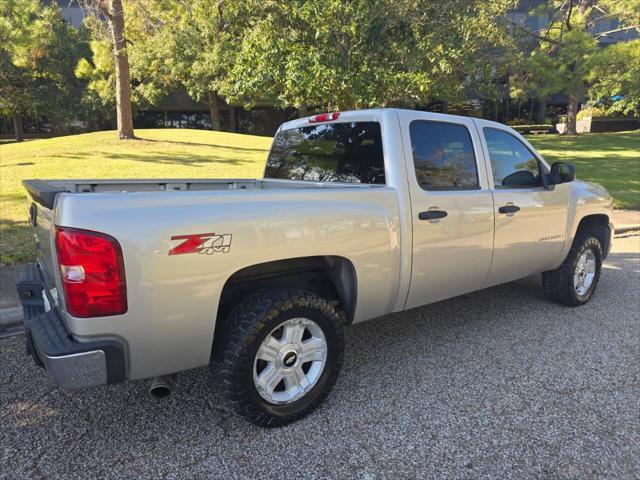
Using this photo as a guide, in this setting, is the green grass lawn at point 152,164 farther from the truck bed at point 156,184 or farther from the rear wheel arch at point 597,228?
the rear wheel arch at point 597,228

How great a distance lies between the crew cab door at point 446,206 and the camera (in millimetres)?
3405

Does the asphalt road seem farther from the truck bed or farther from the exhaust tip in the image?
the truck bed

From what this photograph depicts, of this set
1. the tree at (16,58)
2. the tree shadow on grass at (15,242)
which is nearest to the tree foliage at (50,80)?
the tree at (16,58)

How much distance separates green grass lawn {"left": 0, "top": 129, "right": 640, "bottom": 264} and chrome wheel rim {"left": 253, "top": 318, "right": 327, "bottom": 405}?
213 inches

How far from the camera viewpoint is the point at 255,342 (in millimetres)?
2684

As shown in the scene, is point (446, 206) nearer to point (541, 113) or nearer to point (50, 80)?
point (50, 80)

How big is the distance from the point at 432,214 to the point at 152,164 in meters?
12.0

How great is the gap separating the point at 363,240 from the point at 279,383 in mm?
1012

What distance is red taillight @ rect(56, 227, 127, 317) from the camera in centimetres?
219

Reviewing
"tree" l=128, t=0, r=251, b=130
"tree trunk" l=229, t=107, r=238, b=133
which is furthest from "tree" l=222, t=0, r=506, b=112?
"tree trunk" l=229, t=107, r=238, b=133

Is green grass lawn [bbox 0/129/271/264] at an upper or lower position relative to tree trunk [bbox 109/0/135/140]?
lower

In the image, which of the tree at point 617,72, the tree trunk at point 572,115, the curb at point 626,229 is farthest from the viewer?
the tree trunk at point 572,115

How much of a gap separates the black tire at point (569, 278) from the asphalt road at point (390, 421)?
0.69 meters

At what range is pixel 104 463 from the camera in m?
2.54
